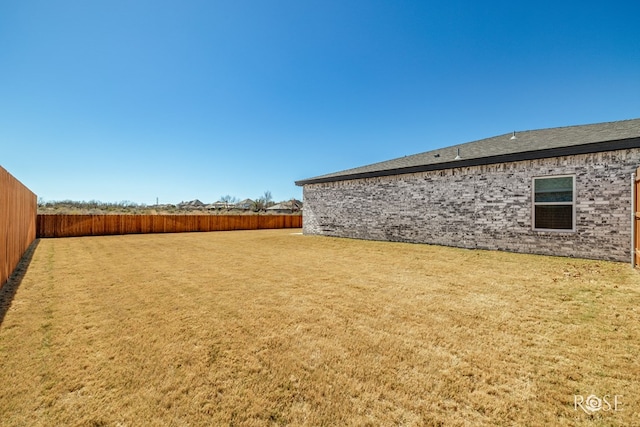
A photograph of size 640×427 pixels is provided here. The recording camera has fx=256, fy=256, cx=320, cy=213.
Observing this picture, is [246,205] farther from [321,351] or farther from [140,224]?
[321,351]

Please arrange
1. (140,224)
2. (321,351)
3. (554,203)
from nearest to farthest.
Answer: (321,351), (554,203), (140,224)

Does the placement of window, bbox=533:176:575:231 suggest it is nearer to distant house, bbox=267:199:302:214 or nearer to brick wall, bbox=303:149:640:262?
brick wall, bbox=303:149:640:262

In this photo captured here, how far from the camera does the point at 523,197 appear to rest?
26.2 ft

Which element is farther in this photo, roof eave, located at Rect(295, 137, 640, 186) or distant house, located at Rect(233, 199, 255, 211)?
distant house, located at Rect(233, 199, 255, 211)

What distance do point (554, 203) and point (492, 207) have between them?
1.53 m

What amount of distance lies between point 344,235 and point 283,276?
7881 millimetres

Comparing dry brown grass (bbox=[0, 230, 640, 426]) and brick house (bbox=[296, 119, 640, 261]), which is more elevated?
brick house (bbox=[296, 119, 640, 261])

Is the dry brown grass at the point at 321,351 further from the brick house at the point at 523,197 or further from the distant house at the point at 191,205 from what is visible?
the distant house at the point at 191,205

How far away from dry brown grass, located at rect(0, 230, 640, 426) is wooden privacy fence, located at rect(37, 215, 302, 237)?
564 inches
